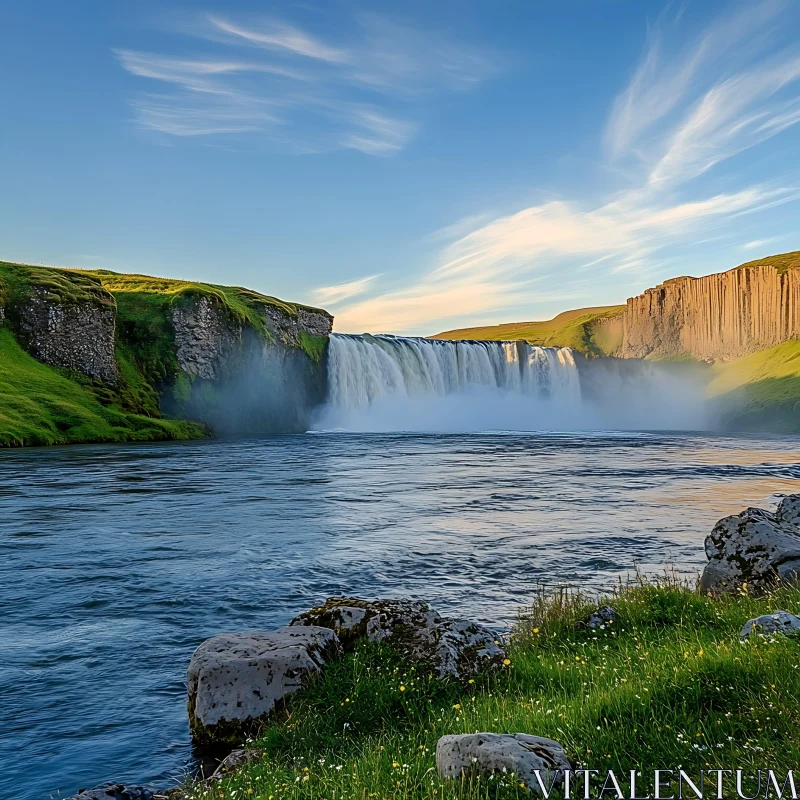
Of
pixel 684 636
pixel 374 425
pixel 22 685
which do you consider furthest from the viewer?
pixel 374 425

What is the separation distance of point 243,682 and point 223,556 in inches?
388

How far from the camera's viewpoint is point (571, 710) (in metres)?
5.42

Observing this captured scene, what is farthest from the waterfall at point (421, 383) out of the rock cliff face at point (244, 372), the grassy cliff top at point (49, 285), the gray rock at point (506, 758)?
the gray rock at point (506, 758)

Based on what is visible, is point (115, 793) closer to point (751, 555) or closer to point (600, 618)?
point (600, 618)

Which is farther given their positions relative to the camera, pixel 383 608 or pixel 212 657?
pixel 383 608

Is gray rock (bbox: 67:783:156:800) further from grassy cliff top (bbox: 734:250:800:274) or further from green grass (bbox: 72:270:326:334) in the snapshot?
grassy cliff top (bbox: 734:250:800:274)

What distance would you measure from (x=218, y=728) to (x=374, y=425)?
84842 millimetres

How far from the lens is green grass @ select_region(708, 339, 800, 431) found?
116250 mm

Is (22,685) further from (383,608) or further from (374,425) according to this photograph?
(374,425)

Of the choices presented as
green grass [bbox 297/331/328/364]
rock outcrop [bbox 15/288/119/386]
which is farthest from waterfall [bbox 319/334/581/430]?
rock outcrop [bbox 15/288/119/386]

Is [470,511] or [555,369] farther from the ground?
[555,369]

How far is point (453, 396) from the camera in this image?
97062 millimetres

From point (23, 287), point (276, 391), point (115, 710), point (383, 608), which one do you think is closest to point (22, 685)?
point (115, 710)

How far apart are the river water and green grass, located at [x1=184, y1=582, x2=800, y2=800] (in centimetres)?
192
